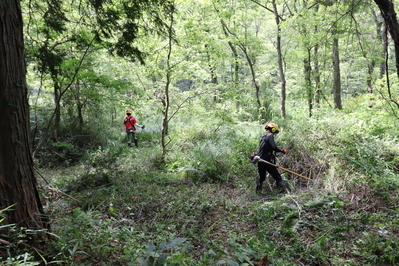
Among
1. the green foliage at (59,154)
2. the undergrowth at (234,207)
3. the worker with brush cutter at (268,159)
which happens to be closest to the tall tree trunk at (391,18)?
the undergrowth at (234,207)

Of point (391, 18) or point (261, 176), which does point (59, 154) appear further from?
point (391, 18)

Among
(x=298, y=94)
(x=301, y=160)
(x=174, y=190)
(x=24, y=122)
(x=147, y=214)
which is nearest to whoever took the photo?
(x=24, y=122)

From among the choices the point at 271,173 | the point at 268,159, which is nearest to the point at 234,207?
the point at 271,173

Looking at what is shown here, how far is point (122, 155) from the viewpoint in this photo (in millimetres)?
9422

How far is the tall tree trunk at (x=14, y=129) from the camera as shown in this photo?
2.41 meters

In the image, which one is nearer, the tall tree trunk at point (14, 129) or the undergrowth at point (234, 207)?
the tall tree trunk at point (14, 129)

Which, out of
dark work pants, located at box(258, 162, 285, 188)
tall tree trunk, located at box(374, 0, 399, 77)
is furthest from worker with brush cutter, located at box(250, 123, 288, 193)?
tall tree trunk, located at box(374, 0, 399, 77)

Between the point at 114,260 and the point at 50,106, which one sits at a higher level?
the point at 50,106

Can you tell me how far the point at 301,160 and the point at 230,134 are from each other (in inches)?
128

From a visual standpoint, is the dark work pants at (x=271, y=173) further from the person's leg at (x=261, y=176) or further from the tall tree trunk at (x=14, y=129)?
the tall tree trunk at (x=14, y=129)

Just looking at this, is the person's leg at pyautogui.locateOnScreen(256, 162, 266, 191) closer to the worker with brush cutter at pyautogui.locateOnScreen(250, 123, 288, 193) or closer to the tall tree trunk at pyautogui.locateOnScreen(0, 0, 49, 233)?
the worker with brush cutter at pyautogui.locateOnScreen(250, 123, 288, 193)

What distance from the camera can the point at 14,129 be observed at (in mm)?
2477

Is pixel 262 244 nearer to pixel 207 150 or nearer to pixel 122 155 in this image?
pixel 207 150

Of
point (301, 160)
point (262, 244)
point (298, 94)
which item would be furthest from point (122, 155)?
point (298, 94)
